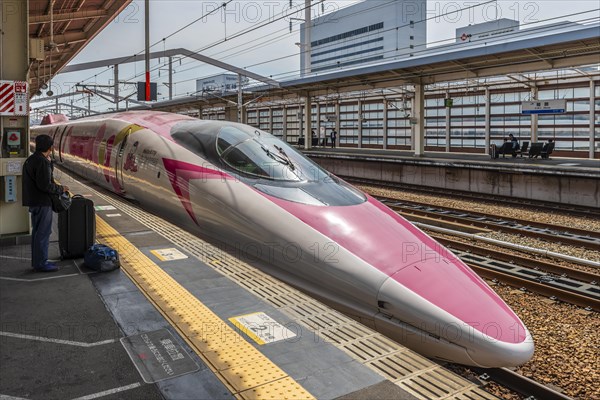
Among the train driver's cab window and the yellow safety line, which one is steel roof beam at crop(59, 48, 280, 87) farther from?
the yellow safety line

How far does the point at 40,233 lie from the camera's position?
5.61 meters

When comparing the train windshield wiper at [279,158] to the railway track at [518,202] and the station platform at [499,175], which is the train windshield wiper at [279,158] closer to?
the railway track at [518,202]

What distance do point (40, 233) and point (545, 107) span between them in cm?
2135

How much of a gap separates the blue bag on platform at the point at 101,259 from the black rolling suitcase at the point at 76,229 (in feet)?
1.53

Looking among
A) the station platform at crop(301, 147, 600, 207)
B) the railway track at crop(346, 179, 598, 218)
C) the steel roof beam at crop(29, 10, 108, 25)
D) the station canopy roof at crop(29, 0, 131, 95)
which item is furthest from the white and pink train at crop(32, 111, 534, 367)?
the station platform at crop(301, 147, 600, 207)

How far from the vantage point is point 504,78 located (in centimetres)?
2455

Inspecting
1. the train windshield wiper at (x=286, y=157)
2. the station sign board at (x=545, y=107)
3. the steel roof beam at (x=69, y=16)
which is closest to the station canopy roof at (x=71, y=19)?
the steel roof beam at (x=69, y=16)

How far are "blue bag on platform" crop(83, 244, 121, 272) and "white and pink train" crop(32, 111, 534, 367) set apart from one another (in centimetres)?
131

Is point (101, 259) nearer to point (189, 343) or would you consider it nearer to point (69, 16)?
point (189, 343)

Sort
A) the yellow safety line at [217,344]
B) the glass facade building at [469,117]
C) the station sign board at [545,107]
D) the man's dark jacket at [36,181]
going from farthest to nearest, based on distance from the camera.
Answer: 1. the glass facade building at [469,117]
2. the station sign board at [545,107]
3. the man's dark jacket at [36,181]
4. the yellow safety line at [217,344]

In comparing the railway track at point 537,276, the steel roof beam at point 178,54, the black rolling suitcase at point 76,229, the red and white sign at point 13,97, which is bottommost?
the railway track at point 537,276

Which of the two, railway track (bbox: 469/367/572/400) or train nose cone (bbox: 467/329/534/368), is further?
railway track (bbox: 469/367/572/400)

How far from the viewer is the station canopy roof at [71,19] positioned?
11993 millimetres

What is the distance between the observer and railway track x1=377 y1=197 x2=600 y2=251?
10.2m
